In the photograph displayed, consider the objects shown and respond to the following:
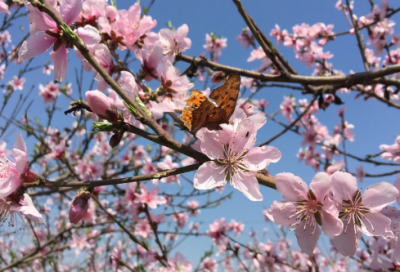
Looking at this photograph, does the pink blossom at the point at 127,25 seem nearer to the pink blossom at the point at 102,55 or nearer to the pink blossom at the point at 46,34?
the pink blossom at the point at 102,55

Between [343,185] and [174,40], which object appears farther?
[174,40]

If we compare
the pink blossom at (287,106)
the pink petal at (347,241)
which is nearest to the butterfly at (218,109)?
the pink petal at (347,241)

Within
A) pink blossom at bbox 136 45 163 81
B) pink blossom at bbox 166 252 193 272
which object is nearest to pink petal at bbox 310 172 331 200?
pink blossom at bbox 136 45 163 81

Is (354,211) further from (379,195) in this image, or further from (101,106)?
(101,106)

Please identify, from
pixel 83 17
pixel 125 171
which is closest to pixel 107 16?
pixel 83 17

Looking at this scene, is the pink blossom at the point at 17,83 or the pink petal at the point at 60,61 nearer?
the pink petal at the point at 60,61

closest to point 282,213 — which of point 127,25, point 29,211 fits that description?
point 29,211
